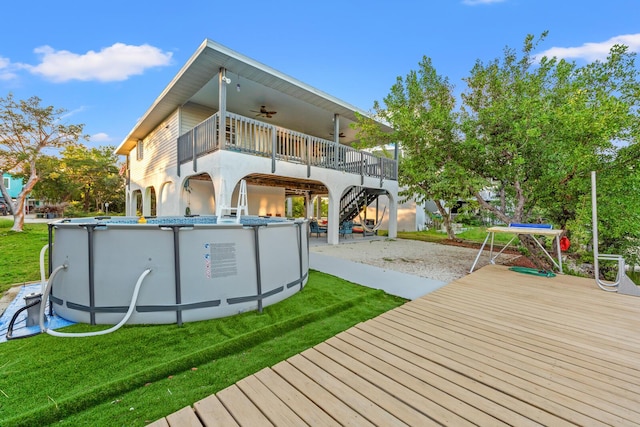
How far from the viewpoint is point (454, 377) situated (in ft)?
6.40

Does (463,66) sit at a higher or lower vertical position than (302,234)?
higher

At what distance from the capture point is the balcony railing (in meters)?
7.63

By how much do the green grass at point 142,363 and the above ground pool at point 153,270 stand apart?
0.70 feet

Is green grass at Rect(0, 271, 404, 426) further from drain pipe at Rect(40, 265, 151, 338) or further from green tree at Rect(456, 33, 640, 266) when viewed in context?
green tree at Rect(456, 33, 640, 266)

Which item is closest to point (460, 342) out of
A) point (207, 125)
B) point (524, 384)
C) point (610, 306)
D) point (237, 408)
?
point (524, 384)

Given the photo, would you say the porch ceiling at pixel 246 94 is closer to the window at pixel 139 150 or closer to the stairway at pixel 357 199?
the window at pixel 139 150

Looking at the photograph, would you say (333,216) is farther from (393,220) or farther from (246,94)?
(246,94)

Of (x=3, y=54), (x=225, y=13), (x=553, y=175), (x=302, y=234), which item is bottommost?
(x=302, y=234)

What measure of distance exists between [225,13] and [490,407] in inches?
537

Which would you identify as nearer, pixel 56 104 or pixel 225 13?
pixel 225 13

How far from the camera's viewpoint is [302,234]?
4824mm

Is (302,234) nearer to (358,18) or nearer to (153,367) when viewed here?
(153,367)

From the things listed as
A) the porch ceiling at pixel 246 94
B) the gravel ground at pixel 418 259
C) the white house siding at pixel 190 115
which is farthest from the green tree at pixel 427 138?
the white house siding at pixel 190 115

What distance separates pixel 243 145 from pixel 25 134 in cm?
1388
